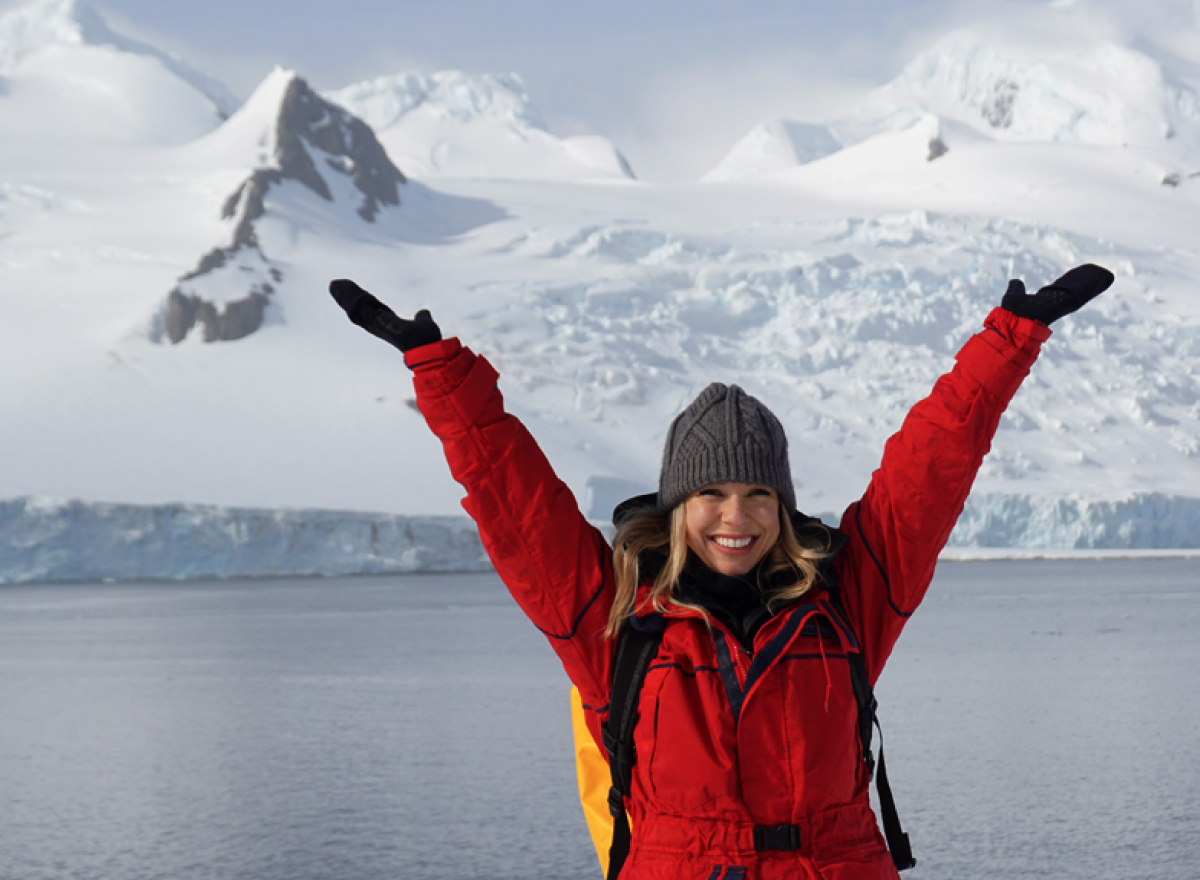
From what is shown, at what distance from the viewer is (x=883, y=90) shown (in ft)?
348

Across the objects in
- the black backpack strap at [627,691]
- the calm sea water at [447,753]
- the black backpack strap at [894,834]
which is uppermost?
the black backpack strap at [627,691]

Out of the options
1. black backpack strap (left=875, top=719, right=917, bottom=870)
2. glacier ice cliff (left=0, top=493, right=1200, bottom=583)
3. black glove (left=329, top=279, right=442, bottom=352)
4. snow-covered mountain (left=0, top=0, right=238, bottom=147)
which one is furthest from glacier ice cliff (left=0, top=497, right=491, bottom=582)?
snow-covered mountain (left=0, top=0, right=238, bottom=147)

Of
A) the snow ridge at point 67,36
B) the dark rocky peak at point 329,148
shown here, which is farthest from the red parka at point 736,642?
the snow ridge at point 67,36

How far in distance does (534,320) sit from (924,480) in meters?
37.5

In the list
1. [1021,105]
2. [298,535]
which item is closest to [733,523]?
[298,535]

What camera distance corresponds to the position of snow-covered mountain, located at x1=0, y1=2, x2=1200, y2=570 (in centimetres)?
3419

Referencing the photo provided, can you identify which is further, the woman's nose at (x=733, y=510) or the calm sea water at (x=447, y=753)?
the calm sea water at (x=447, y=753)

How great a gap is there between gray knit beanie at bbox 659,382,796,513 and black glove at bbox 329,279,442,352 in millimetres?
427

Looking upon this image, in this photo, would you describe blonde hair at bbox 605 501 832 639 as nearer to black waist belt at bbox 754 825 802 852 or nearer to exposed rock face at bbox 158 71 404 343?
black waist belt at bbox 754 825 802 852

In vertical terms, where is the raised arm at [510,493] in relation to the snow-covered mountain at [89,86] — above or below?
below

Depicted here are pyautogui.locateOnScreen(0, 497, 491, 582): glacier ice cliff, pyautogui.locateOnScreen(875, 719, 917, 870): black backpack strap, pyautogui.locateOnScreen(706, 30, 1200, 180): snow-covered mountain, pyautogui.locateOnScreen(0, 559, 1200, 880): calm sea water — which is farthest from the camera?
pyautogui.locateOnScreen(706, 30, 1200, 180): snow-covered mountain

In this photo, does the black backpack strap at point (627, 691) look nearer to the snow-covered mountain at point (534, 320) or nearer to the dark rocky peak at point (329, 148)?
the snow-covered mountain at point (534, 320)

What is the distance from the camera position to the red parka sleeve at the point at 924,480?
6.00 feet

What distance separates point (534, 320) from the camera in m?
39.1
